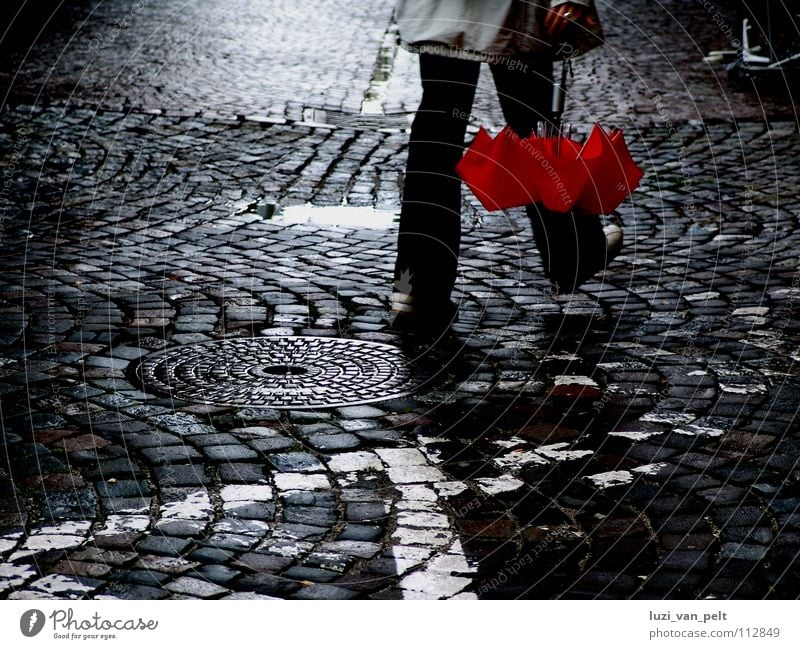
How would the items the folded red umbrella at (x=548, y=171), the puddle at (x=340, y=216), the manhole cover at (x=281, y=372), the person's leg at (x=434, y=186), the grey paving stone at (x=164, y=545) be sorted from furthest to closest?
the puddle at (x=340, y=216) → the person's leg at (x=434, y=186) → the folded red umbrella at (x=548, y=171) → the manhole cover at (x=281, y=372) → the grey paving stone at (x=164, y=545)

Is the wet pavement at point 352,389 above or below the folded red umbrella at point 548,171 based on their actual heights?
below

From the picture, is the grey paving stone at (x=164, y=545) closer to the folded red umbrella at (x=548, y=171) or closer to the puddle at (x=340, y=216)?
the folded red umbrella at (x=548, y=171)

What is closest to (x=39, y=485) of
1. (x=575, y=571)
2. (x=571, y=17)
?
(x=575, y=571)

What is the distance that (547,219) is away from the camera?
5234mm

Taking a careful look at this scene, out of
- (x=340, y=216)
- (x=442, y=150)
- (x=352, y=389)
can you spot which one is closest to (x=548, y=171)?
(x=442, y=150)

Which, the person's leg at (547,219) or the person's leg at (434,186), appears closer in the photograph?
the person's leg at (434,186)

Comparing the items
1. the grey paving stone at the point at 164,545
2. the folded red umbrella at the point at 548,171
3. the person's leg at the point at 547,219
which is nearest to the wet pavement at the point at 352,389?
the grey paving stone at the point at 164,545

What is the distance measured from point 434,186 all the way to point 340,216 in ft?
6.50

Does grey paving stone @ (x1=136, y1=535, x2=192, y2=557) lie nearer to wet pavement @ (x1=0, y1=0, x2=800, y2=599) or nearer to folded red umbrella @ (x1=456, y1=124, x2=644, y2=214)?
wet pavement @ (x1=0, y1=0, x2=800, y2=599)

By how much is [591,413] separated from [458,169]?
1103 millimetres

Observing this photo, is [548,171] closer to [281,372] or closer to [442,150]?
[442,150]

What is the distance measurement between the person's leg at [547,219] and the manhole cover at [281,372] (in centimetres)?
89

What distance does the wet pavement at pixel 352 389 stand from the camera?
3148 millimetres

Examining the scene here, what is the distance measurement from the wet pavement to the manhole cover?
41 millimetres
